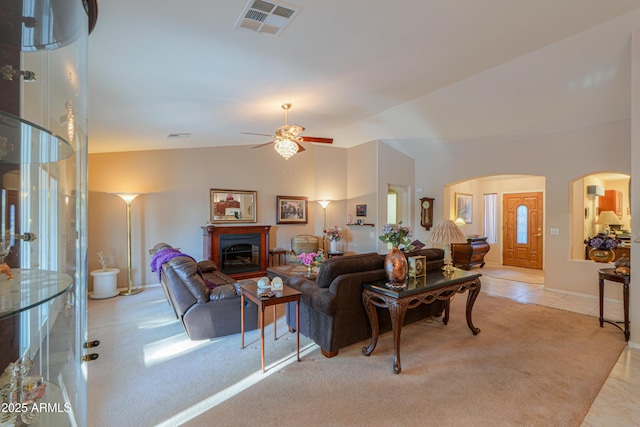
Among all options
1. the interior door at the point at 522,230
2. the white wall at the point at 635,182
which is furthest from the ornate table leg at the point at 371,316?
the interior door at the point at 522,230

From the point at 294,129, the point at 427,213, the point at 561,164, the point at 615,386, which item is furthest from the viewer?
the point at 427,213

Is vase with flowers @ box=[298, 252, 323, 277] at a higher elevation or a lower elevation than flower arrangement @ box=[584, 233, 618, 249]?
lower

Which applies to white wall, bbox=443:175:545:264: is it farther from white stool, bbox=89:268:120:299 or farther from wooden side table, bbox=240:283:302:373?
white stool, bbox=89:268:120:299

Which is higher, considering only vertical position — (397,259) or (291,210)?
(291,210)

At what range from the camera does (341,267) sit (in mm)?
2947

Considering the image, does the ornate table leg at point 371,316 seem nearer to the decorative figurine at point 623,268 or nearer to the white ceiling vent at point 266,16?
the white ceiling vent at point 266,16

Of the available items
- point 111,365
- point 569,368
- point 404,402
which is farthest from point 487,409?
point 111,365

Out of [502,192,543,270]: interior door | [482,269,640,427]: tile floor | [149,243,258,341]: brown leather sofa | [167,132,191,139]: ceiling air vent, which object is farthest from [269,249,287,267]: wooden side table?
[502,192,543,270]: interior door

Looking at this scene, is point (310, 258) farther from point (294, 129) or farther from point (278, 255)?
→ point (278, 255)

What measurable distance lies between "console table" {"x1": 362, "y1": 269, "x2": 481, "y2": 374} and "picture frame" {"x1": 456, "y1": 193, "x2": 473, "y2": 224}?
527cm

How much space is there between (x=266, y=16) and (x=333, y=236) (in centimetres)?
595

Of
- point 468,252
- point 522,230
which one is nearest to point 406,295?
point 468,252

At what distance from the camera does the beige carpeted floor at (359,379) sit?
6.78 feet

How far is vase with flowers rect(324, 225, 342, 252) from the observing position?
7.63m
